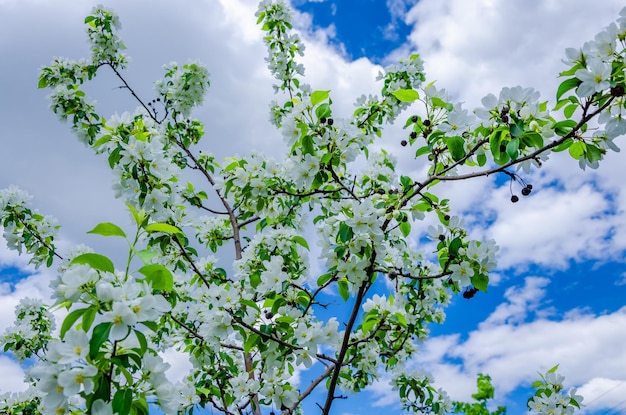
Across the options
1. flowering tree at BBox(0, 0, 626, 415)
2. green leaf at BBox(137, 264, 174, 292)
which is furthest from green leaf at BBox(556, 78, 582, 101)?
green leaf at BBox(137, 264, 174, 292)

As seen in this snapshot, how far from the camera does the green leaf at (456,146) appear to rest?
2.26 m

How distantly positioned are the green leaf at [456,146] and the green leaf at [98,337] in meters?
1.62

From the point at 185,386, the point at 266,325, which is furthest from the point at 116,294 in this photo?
the point at 185,386

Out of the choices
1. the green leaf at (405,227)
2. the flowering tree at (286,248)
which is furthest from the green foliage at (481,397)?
the green leaf at (405,227)

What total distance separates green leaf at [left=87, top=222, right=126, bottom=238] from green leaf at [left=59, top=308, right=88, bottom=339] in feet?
0.86

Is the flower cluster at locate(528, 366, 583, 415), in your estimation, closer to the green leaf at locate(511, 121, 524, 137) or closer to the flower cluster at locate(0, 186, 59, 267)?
the green leaf at locate(511, 121, 524, 137)

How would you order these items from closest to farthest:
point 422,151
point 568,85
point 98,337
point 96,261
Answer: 1. point 98,337
2. point 96,261
3. point 568,85
4. point 422,151

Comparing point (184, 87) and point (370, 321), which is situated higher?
point (184, 87)

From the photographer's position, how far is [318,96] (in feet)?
7.82

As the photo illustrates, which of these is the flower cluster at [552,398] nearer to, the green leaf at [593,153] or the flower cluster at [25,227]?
the green leaf at [593,153]

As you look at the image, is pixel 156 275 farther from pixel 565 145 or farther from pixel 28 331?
pixel 28 331

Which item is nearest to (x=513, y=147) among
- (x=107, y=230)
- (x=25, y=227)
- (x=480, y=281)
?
(x=480, y=281)

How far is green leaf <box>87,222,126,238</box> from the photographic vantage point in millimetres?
1564

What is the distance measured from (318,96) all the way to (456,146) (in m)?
0.69
